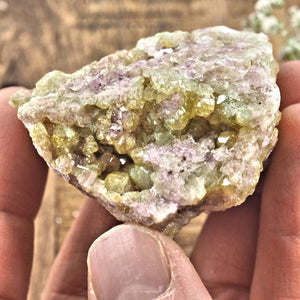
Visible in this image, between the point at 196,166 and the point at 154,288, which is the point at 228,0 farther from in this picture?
the point at 154,288

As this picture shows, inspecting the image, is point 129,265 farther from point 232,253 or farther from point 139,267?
point 232,253

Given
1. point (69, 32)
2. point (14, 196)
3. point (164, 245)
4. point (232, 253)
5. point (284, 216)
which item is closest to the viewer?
point (164, 245)

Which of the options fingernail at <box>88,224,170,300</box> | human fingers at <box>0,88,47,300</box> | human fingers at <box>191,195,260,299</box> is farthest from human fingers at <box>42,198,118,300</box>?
fingernail at <box>88,224,170,300</box>

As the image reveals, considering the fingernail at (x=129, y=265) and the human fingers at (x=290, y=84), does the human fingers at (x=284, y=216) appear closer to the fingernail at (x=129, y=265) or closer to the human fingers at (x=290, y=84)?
the human fingers at (x=290, y=84)

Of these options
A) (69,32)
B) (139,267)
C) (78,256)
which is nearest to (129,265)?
(139,267)

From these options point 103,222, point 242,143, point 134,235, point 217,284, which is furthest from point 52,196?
point 242,143

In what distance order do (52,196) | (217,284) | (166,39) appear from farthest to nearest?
(52,196) < (217,284) < (166,39)
